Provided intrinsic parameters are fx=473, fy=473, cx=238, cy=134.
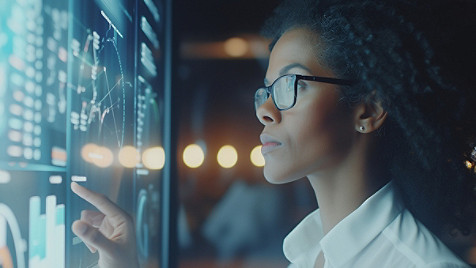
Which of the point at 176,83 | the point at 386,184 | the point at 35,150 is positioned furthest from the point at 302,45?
the point at 35,150

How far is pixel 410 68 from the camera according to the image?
1.26m

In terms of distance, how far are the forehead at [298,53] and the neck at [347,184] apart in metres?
0.27

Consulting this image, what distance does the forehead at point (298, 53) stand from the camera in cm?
133

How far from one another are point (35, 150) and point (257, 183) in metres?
1.41

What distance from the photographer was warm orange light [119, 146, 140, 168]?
121cm

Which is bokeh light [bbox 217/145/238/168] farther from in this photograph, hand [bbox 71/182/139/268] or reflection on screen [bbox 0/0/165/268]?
hand [bbox 71/182/139/268]

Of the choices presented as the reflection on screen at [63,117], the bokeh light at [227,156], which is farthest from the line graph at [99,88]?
the bokeh light at [227,156]

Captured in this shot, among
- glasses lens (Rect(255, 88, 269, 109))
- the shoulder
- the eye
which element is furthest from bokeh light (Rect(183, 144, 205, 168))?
the shoulder

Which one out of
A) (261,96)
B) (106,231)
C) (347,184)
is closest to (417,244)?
(347,184)

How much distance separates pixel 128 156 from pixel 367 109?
Result: 2.19 feet

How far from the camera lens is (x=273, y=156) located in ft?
4.42

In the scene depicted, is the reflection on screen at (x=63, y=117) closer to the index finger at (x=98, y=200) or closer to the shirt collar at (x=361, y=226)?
the index finger at (x=98, y=200)

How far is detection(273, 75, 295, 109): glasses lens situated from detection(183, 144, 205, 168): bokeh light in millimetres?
736

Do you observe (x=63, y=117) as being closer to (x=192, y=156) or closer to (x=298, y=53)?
(x=298, y=53)
